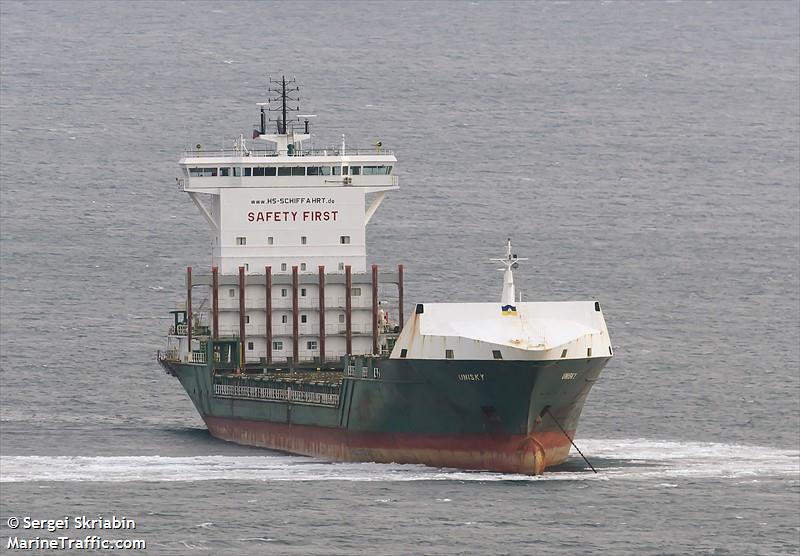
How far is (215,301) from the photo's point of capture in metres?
Result: 93.6

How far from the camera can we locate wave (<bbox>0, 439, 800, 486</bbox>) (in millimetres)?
77812

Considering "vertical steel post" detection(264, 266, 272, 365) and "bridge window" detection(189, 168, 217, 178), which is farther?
"bridge window" detection(189, 168, 217, 178)

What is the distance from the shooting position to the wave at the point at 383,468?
255 ft

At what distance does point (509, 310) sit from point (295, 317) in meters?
16.9

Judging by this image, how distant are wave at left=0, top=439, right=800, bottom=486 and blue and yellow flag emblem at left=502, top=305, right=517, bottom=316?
18.0 feet

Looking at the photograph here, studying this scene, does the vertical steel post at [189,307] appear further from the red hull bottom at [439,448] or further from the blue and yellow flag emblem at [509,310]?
the blue and yellow flag emblem at [509,310]

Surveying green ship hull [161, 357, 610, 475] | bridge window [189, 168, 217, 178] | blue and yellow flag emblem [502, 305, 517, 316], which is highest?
bridge window [189, 168, 217, 178]

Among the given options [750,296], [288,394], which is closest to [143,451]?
[288,394]

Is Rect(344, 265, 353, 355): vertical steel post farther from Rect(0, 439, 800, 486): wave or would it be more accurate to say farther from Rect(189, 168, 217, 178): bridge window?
Rect(0, 439, 800, 486): wave

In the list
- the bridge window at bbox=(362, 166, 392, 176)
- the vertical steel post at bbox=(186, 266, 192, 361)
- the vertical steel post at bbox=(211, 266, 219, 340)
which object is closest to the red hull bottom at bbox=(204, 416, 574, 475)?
the vertical steel post at bbox=(211, 266, 219, 340)

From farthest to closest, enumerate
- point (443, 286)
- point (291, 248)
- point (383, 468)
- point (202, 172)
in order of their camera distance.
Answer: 1. point (443, 286)
2. point (202, 172)
3. point (291, 248)
4. point (383, 468)

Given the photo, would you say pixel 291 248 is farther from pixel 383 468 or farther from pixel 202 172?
pixel 383 468

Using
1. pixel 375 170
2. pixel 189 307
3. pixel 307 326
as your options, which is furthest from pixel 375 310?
pixel 189 307

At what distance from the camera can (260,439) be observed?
9112 cm
